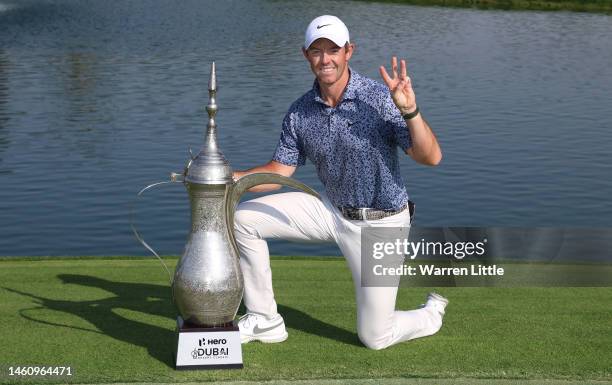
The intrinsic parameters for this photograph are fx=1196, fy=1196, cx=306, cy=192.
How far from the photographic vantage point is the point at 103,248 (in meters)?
13.4

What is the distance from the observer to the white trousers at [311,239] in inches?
257

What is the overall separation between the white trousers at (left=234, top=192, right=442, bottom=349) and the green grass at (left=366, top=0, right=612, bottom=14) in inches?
1930

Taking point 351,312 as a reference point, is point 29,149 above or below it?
below

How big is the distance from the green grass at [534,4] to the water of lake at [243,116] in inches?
376

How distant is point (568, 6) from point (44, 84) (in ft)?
112

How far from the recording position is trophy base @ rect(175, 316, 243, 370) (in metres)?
6.09

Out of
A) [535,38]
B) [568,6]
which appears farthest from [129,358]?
[568,6]

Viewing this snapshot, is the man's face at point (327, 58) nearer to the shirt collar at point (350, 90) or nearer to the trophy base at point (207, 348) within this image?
the shirt collar at point (350, 90)

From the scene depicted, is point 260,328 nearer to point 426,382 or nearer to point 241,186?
point 241,186

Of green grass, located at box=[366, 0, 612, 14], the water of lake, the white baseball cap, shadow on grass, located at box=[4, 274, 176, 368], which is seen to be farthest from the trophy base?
green grass, located at box=[366, 0, 612, 14]

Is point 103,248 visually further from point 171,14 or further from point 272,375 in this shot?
point 171,14

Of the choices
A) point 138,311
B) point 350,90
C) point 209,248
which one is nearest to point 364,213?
point 350,90

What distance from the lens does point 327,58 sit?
21.1ft

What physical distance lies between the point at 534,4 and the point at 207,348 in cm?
5285
